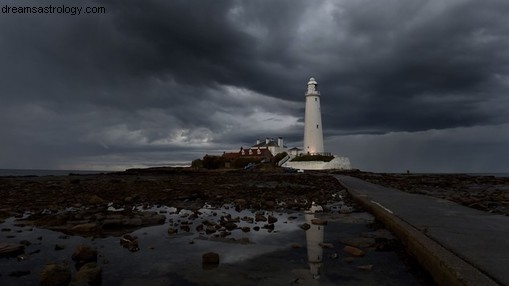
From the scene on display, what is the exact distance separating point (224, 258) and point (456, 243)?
3.92 meters

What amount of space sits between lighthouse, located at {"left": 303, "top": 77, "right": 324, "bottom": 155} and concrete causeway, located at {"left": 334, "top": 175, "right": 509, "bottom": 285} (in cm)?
6577

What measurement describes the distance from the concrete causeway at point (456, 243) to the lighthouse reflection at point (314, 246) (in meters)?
1.66

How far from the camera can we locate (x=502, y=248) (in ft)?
19.4

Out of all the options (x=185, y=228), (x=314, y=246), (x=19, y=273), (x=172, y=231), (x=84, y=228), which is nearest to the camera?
(x=19, y=273)

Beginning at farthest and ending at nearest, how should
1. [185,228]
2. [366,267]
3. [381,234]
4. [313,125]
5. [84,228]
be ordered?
1. [313,125]
2. [185,228]
3. [84,228]
4. [381,234]
5. [366,267]

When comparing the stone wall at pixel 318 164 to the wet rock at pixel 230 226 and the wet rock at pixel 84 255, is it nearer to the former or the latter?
the wet rock at pixel 230 226

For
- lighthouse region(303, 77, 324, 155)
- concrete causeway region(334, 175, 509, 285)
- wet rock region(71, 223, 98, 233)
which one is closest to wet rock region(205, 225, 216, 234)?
wet rock region(71, 223, 98, 233)

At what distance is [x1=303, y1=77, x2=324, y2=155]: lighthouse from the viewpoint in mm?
75875

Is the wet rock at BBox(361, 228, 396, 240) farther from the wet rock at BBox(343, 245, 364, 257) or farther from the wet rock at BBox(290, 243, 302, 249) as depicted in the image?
the wet rock at BBox(290, 243, 302, 249)

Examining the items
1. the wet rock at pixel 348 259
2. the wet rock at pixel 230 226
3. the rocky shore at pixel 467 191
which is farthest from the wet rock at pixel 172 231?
the rocky shore at pixel 467 191

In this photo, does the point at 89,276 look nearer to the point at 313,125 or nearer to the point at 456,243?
the point at 456,243

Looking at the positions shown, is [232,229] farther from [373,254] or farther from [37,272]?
[37,272]

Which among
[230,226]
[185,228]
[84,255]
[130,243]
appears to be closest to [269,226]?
[230,226]

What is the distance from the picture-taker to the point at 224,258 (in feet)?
21.1
